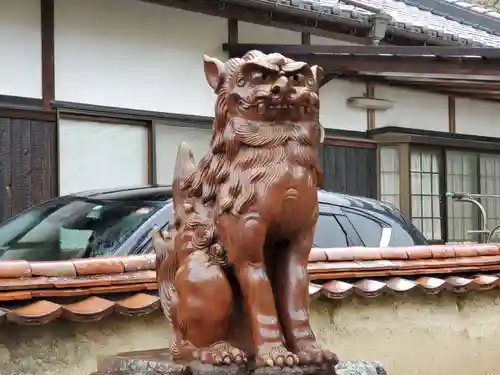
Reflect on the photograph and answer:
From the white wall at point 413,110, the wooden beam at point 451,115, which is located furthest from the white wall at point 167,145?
the wooden beam at point 451,115

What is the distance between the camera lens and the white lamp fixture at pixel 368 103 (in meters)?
11.1

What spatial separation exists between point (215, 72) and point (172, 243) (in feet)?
2.28

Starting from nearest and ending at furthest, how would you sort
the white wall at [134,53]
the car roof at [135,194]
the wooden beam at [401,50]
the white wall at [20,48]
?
the car roof at [135,194]
the white wall at [20,48]
the white wall at [134,53]
the wooden beam at [401,50]

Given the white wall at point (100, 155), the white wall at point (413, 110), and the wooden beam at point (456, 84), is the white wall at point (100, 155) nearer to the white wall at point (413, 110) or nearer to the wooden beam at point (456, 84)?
the white wall at point (413, 110)

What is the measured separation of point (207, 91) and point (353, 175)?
2847 mm

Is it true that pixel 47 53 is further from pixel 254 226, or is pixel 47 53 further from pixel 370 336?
pixel 254 226

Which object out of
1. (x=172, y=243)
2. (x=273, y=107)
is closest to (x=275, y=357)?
(x=172, y=243)

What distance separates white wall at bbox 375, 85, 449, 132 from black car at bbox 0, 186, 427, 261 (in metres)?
5.24

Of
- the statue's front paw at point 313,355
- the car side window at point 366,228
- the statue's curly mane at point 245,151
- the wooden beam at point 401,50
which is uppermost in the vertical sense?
the wooden beam at point 401,50

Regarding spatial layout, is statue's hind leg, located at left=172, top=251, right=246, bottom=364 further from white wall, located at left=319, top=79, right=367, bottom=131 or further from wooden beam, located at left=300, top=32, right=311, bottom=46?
white wall, located at left=319, top=79, right=367, bottom=131

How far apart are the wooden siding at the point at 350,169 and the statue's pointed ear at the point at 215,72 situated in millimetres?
7534

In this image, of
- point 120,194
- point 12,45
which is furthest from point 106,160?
point 120,194

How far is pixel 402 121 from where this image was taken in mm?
11977

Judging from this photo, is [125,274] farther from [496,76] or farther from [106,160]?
[496,76]
